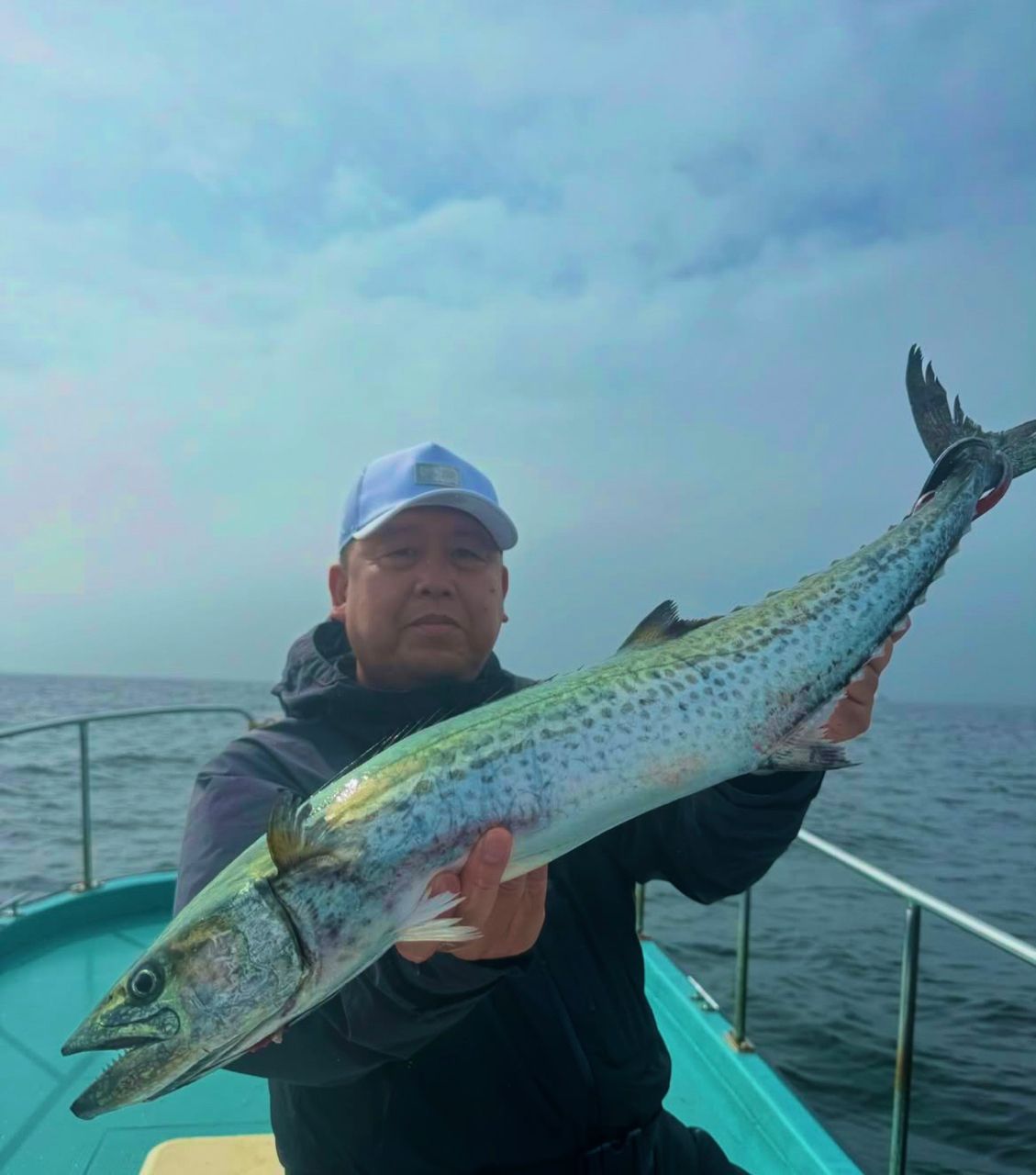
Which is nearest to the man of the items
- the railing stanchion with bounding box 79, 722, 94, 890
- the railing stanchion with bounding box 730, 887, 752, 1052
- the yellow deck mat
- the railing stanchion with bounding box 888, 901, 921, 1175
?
the railing stanchion with bounding box 888, 901, 921, 1175

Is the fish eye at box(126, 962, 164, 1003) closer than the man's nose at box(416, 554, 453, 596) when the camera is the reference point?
Yes

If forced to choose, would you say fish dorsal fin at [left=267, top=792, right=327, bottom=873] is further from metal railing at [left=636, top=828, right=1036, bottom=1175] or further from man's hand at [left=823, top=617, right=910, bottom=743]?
metal railing at [left=636, top=828, right=1036, bottom=1175]

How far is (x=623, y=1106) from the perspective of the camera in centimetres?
249

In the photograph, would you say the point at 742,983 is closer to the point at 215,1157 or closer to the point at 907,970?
the point at 907,970

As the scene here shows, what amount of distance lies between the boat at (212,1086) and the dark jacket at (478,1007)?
1.10 meters

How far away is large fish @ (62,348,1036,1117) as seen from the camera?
1.87 m

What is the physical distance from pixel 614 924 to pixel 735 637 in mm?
971

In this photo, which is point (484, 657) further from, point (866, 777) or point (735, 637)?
point (866, 777)

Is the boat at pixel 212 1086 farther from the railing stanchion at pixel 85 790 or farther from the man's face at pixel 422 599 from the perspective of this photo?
the man's face at pixel 422 599

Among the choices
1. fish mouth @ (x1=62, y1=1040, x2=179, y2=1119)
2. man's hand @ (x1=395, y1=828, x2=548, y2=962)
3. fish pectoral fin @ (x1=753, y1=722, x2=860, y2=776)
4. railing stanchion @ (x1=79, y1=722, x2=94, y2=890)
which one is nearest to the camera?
fish mouth @ (x1=62, y1=1040, x2=179, y2=1119)

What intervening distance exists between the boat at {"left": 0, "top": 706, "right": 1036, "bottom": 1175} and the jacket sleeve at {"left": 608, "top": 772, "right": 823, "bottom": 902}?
0.89 m

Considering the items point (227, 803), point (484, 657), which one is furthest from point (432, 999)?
point (484, 657)

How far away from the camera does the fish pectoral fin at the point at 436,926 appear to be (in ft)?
6.35

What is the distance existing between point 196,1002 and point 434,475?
5.79 ft
